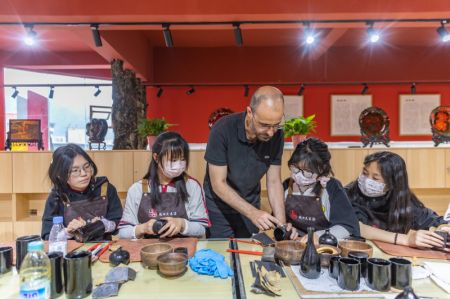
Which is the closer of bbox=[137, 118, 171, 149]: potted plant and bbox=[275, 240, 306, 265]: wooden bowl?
bbox=[275, 240, 306, 265]: wooden bowl

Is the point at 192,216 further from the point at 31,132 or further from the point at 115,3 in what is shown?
the point at 31,132

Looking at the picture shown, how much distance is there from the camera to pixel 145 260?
137cm

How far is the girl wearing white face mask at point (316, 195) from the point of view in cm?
183

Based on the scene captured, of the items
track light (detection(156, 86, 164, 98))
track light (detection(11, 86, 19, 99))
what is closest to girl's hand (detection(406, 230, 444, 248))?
track light (detection(156, 86, 164, 98))

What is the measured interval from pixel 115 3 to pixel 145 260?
93.0 inches

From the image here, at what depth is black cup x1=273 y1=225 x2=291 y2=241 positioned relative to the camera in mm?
1640

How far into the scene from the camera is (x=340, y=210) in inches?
72.4

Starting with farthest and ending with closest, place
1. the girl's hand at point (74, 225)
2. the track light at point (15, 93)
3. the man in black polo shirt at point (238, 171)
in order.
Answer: the track light at point (15, 93) < the man in black polo shirt at point (238, 171) < the girl's hand at point (74, 225)

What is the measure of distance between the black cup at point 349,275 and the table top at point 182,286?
7cm

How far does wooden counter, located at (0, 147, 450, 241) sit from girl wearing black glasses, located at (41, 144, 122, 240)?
1.16 meters

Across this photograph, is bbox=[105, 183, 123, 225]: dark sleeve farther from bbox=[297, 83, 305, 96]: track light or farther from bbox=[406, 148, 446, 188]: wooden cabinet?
bbox=[297, 83, 305, 96]: track light

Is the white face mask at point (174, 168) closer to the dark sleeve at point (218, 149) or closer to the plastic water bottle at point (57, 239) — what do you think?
the dark sleeve at point (218, 149)

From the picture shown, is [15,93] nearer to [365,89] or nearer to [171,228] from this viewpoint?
[171,228]

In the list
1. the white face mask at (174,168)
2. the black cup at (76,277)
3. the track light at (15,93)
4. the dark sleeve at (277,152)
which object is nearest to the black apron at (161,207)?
the white face mask at (174,168)
